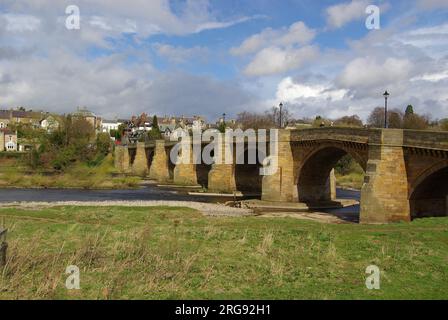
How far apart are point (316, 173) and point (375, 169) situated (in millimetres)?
15328

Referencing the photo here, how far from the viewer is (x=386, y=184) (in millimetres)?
31234

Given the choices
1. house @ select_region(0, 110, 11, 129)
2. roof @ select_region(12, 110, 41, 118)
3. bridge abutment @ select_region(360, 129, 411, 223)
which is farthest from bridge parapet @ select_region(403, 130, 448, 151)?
roof @ select_region(12, 110, 41, 118)

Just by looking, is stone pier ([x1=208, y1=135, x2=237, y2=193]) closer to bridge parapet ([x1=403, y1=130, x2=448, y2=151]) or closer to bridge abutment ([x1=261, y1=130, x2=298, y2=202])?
bridge abutment ([x1=261, y1=130, x2=298, y2=202])

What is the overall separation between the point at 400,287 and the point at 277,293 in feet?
11.0

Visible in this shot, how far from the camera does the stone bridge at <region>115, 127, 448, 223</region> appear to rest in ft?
97.2

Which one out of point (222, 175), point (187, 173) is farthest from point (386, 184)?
point (187, 173)

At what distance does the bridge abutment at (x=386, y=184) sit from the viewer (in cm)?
3069

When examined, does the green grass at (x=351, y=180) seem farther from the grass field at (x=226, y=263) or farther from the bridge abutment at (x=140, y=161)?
the grass field at (x=226, y=263)

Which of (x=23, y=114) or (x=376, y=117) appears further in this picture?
(x=23, y=114)

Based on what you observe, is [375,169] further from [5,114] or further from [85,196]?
[5,114]

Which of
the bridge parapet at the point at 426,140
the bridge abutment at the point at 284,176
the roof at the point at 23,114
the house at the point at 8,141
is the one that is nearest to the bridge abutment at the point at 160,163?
the bridge abutment at the point at 284,176

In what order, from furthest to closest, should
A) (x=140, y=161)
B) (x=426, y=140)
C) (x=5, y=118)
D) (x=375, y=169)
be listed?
(x=5, y=118), (x=140, y=161), (x=375, y=169), (x=426, y=140)

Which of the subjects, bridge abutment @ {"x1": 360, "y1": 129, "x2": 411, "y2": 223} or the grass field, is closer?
the grass field
